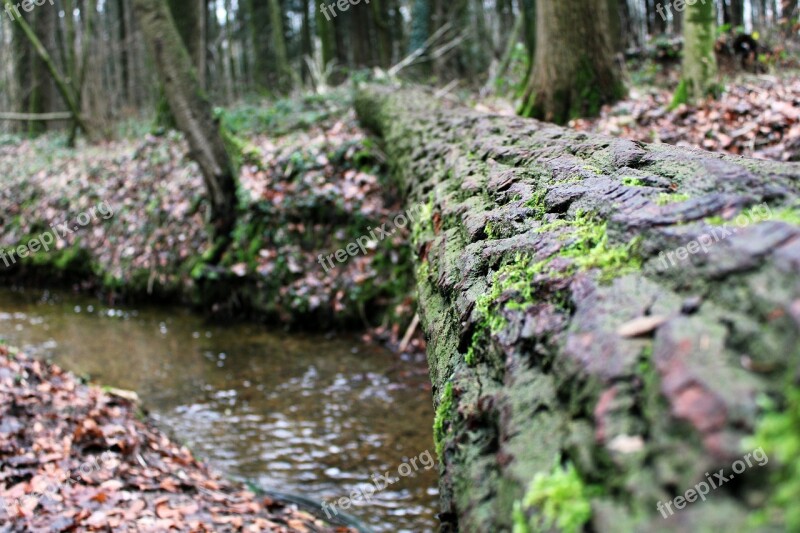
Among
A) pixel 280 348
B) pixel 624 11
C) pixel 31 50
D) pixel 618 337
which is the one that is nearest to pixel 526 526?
pixel 618 337

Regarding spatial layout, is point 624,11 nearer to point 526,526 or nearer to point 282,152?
point 282,152

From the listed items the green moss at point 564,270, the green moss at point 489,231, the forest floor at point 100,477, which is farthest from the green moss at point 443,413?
the forest floor at point 100,477

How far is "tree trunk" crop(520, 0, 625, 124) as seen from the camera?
703cm

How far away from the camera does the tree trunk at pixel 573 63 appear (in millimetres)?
7027

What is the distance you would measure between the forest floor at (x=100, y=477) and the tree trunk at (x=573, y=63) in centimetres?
528

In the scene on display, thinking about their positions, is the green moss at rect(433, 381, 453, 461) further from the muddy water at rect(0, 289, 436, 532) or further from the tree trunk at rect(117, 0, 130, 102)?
the tree trunk at rect(117, 0, 130, 102)

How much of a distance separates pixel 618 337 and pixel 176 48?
747cm

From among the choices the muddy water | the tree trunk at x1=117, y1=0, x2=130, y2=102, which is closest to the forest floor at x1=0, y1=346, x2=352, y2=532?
the muddy water

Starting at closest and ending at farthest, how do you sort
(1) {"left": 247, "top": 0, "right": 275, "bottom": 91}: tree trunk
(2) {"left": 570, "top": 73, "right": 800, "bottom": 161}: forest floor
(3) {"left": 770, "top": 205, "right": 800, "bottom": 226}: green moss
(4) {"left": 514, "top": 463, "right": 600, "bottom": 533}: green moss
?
1. (4) {"left": 514, "top": 463, "right": 600, "bottom": 533}: green moss
2. (3) {"left": 770, "top": 205, "right": 800, "bottom": 226}: green moss
3. (2) {"left": 570, "top": 73, "right": 800, "bottom": 161}: forest floor
4. (1) {"left": 247, "top": 0, "right": 275, "bottom": 91}: tree trunk

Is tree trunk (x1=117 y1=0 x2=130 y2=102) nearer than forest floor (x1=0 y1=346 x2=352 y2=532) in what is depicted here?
No

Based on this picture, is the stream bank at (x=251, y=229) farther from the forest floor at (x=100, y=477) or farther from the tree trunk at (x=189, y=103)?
the forest floor at (x=100, y=477)

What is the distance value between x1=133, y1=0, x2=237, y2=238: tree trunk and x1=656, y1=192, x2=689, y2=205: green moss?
22.6 ft

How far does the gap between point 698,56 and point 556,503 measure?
7013 mm

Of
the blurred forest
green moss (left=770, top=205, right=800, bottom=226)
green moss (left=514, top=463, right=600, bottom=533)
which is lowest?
green moss (left=514, top=463, right=600, bottom=533)
